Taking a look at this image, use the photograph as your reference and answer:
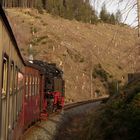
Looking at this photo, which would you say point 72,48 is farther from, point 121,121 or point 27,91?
point 121,121

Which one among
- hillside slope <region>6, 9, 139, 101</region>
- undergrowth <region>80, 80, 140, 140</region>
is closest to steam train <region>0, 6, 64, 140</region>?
undergrowth <region>80, 80, 140, 140</region>

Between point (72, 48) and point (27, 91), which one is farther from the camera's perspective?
point (72, 48)

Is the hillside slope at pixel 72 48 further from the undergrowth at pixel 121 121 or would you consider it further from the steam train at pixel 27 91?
the undergrowth at pixel 121 121

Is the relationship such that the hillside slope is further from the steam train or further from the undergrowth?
the undergrowth

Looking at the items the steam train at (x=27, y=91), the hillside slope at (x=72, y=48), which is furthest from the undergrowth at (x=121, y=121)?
the hillside slope at (x=72, y=48)

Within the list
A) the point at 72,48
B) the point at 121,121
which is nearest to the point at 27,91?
the point at 121,121

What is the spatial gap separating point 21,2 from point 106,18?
27329 mm

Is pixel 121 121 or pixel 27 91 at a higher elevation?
pixel 27 91

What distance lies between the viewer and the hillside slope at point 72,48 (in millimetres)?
61812

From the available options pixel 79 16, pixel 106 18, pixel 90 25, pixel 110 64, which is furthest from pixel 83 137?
pixel 106 18

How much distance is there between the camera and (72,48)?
73.5 meters

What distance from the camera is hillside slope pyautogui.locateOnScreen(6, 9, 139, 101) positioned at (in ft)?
203

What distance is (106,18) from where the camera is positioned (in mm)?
134500

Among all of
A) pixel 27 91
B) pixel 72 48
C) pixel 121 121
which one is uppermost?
pixel 72 48
